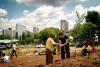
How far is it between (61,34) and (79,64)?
12.2 feet

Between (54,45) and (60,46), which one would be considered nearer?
(54,45)

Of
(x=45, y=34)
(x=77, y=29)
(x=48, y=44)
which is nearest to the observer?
(x=48, y=44)

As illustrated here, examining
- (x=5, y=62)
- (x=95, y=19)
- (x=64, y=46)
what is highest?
(x=95, y=19)

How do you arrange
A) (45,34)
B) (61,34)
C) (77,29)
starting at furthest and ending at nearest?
(45,34) → (77,29) → (61,34)

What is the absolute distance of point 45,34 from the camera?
106 metres

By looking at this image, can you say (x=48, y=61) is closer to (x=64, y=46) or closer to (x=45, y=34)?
(x=64, y=46)

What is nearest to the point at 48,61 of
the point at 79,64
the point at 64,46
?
the point at 64,46

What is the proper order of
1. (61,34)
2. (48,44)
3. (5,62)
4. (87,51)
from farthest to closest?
1. (5,62)
2. (87,51)
3. (61,34)
4. (48,44)

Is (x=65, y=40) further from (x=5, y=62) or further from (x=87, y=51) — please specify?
(x=5, y=62)

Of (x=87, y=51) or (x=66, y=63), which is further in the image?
(x=87, y=51)

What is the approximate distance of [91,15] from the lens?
60.7 metres

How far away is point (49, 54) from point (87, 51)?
4208 mm

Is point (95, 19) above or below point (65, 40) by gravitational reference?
above

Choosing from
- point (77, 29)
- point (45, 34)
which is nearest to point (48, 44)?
point (77, 29)
